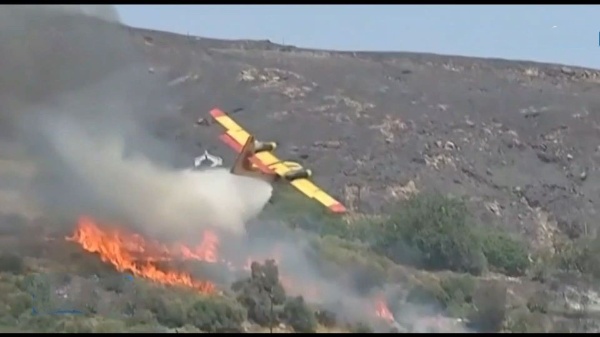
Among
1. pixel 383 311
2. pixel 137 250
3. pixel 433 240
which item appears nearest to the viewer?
pixel 383 311

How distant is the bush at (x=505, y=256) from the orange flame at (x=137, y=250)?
16877mm

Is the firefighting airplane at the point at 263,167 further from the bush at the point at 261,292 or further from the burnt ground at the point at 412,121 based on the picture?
the burnt ground at the point at 412,121

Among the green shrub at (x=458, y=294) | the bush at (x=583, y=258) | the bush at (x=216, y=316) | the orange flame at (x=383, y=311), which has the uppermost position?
the bush at (x=216, y=316)

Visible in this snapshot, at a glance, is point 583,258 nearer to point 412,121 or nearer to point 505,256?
point 505,256

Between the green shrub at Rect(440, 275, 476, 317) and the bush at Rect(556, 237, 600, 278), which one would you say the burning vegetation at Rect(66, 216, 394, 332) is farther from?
the bush at Rect(556, 237, 600, 278)

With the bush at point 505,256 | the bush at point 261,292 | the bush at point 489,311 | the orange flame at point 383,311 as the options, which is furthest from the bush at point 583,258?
the bush at point 261,292

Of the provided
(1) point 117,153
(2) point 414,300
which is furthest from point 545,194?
(1) point 117,153

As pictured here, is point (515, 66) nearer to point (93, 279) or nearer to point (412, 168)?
point (412, 168)

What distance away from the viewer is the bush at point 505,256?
170 feet

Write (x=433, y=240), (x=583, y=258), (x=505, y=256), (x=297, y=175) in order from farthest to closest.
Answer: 1. (x=505, y=256)
2. (x=583, y=258)
3. (x=433, y=240)
4. (x=297, y=175)

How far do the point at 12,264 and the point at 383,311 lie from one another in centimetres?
1372

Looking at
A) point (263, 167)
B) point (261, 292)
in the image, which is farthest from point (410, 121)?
point (261, 292)

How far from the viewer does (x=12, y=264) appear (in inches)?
1543

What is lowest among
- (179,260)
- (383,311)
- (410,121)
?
(410,121)
